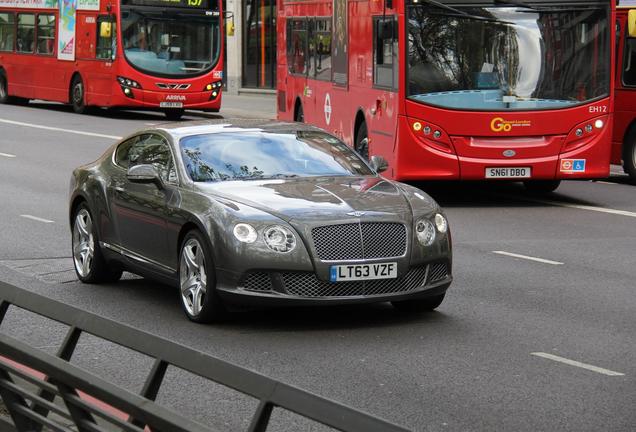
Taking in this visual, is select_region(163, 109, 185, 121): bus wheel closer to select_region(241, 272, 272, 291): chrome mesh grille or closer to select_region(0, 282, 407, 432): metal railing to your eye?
select_region(241, 272, 272, 291): chrome mesh grille

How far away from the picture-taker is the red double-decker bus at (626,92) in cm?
2189

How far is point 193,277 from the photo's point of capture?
414 inches

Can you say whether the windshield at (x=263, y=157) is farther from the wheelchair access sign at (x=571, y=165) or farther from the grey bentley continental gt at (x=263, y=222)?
the wheelchair access sign at (x=571, y=165)

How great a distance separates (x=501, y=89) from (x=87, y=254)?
7.54 m

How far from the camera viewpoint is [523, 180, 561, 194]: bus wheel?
20.4 m

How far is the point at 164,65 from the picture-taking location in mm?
35969

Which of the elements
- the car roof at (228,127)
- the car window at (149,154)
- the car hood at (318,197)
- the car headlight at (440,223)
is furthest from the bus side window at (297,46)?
the car headlight at (440,223)

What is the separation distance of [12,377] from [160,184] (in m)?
5.03

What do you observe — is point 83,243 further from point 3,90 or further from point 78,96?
point 3,90

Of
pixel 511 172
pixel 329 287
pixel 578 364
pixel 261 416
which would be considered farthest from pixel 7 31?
pixel 261 416

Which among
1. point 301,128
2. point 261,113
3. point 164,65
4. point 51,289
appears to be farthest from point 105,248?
point 261,113

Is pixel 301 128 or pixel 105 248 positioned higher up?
pixel 301 128

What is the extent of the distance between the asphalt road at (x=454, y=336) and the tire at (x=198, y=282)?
110 millimetres

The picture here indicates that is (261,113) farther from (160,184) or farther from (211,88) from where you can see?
(160,184)
